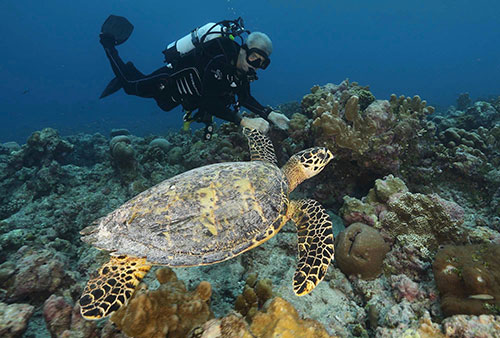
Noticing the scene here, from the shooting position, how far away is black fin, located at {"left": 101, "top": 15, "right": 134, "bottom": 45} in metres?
8.49

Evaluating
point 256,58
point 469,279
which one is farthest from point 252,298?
point 256,58

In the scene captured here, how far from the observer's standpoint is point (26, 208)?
19.4ft

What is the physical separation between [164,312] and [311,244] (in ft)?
5.98

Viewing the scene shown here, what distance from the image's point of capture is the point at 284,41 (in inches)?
5679

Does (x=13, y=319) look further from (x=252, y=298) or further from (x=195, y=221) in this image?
(x=252, y=298)

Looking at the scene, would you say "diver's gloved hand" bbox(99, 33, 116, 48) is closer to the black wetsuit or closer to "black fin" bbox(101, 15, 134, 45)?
"black fin" bbox(101, 15, 134, 45)

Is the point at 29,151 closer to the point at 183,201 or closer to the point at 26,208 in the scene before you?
the point at 26,208

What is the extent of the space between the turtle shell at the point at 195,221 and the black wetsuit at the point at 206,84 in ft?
8.82

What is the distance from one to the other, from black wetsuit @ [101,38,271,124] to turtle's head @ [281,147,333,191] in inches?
81.9

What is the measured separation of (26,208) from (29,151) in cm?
A: 317

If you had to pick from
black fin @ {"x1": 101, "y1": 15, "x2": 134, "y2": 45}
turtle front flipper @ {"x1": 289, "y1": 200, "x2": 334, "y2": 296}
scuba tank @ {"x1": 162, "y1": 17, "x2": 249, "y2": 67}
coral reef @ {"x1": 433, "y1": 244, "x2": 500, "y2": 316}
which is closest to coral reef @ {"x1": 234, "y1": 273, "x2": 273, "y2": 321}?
turtle front flipper @ {"x1": 289, "y1": 200, "x2": 334, "y2": 296}

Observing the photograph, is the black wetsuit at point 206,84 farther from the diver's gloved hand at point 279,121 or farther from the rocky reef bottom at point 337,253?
the rocky reef bottom at point 337,253

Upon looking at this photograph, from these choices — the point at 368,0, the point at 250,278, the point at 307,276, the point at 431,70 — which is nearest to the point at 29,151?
the point at 250,278

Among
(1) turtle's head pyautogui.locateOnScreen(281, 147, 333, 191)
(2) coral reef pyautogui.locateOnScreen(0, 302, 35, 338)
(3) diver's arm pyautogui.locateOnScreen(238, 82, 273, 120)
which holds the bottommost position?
(1) turtle's head pyautogui.locateOnScreen(281, 147, 333, 191)
